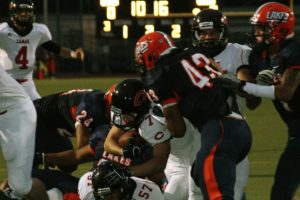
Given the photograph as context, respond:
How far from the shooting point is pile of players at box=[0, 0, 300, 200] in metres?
4.77

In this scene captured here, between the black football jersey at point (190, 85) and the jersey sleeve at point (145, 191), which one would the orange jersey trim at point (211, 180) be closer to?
the black football jersey at point (190, 85)

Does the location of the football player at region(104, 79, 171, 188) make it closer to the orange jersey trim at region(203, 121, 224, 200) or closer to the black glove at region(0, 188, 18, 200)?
the black glove at region(0, 188, 18, 200)

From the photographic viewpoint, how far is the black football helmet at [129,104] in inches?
221

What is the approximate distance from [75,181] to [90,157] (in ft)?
0.85

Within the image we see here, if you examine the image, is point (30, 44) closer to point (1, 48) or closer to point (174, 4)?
point (1, 48)

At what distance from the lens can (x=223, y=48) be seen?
19.0 feet

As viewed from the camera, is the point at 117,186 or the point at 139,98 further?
the point at 139,98

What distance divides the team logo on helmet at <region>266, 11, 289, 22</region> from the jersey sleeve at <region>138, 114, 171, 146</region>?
92 cm

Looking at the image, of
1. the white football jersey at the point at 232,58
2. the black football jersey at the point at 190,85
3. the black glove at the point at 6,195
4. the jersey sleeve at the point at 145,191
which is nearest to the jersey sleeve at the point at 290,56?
the black football jersey at the point at 190,85

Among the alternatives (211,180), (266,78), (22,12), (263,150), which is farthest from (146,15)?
(211,180)

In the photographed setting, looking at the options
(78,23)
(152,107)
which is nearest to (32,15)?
(152,107)

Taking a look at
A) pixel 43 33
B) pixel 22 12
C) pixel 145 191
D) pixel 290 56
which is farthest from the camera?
pixel 43 33

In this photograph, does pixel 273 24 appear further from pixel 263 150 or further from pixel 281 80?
pixel 263 150

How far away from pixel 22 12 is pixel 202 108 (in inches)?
149
